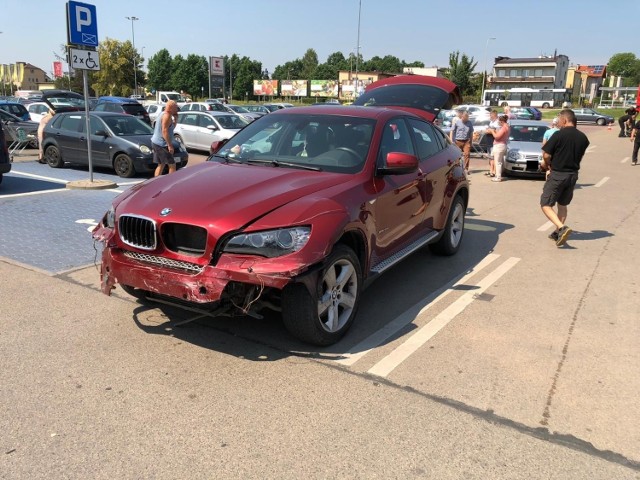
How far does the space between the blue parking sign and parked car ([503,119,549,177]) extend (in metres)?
10.5

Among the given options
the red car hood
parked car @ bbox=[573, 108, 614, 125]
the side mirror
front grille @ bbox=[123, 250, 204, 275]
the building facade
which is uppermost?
the building facade

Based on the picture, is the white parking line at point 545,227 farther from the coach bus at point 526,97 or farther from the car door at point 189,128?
the coach bus at point 526,97

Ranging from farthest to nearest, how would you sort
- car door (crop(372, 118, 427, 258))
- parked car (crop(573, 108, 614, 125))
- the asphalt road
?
parked car (crop(573, 108, 614, 125)) < car door (crop(372, 118, 427, 258)) < the asphalt road

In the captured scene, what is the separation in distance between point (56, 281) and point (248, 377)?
2.80 m

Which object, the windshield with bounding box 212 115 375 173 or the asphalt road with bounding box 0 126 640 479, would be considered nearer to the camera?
the asphalt road with bounding box 0 126 640 479

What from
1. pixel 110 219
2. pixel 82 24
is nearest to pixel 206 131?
pixel 82 24

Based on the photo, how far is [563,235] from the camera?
282 inches

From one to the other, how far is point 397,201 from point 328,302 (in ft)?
4.60

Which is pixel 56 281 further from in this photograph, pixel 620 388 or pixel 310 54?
pixel 310 54

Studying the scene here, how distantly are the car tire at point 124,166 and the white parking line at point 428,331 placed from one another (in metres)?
9.06

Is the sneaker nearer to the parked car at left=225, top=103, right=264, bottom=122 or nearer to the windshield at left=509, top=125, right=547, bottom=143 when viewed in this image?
the windshield at left=509, top=125, right=547, bottom=143

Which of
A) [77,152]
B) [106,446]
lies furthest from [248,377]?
[77,152]

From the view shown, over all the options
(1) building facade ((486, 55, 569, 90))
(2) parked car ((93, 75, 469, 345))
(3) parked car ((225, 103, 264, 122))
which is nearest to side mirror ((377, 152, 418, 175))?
(2) parked car ((93, 75, 469, 345))

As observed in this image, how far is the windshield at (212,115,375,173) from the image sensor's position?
14.9ft
